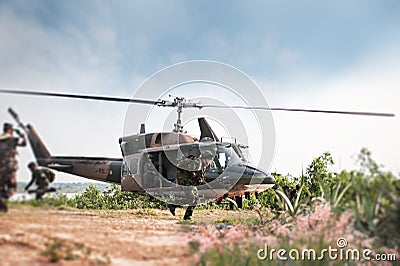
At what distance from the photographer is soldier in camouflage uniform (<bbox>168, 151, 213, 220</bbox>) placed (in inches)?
380

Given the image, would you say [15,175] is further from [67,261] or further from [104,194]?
[104,194]

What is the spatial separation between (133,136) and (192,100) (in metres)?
2.00

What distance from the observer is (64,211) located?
4.72m

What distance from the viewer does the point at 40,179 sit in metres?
4.45

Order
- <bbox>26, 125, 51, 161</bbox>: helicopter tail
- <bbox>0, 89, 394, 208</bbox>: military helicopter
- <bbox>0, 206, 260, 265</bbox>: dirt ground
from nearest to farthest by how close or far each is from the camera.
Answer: <bbox>0, 206, 260, 265</bbox>: dirt ground → <bbox>26, 125, 51, 161</bbox>: helicopter tail → <bbox>0, 89, 394, 208</bbox>: military helicopter

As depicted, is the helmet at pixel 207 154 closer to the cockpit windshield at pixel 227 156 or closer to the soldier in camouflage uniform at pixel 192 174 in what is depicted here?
the soldier in camouflage uniform at pixel 192 174

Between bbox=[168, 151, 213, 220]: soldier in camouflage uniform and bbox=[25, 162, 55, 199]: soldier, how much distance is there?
213 inches

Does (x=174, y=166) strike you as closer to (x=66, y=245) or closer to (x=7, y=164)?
(x=7, y=164)

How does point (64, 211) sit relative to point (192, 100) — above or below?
below

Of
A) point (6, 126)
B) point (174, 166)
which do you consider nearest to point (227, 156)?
point (174, 166)

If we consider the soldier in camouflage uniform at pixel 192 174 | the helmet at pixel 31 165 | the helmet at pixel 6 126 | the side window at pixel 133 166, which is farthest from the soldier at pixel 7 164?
the side window at pixel 133 166

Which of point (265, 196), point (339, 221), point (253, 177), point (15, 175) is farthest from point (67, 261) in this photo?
point (265, 196)

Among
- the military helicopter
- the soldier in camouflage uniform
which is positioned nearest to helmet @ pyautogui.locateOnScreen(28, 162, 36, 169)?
the military helicopter

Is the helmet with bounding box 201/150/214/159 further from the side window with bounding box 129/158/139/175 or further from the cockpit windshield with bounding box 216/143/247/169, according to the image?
the side window with bounding box 129/158/139/175
